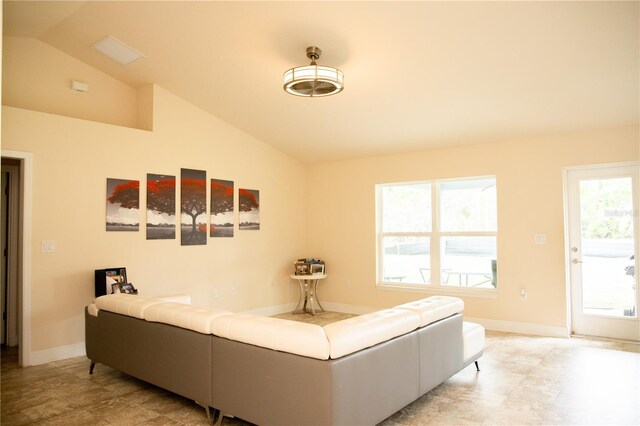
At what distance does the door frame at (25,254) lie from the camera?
424 centimetres

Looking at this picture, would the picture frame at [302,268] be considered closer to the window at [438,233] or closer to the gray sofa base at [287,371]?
the window at [438,233]

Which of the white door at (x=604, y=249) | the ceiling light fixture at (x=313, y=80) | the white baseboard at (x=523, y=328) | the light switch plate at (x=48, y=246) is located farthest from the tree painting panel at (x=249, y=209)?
the white door at (x=604, y=249)

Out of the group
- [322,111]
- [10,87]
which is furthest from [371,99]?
[10,87]

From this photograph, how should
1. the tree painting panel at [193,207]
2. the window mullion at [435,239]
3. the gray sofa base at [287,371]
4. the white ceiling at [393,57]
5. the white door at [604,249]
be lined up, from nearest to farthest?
the gray sofa base at [287,371] → the white ceiling at [393,57] → the white door at [604,249] → the tree painting panel at [193,207] → the window mullion at [435,239]

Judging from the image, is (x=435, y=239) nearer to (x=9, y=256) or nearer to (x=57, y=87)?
(x=57, y=87)

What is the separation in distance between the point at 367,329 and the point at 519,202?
3.76 metres

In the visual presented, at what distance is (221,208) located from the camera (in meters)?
6.00

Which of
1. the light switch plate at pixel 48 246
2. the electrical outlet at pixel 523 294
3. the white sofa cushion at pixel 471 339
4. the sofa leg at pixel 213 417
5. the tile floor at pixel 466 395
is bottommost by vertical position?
the tile floor at pixel 466 395

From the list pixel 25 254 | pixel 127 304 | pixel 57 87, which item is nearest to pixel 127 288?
pixel 25 254

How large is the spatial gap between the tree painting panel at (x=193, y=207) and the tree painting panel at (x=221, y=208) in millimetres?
131

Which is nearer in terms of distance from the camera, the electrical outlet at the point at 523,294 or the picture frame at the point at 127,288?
the picture frame at the point at 127,288

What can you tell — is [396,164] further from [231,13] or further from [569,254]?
[231,13]

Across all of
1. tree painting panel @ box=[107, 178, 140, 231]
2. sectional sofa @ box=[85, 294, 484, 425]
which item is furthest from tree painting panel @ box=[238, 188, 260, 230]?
sectional sofa @ box=[85, 294, 484, 425]

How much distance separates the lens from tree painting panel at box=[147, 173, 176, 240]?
17.1 feet
